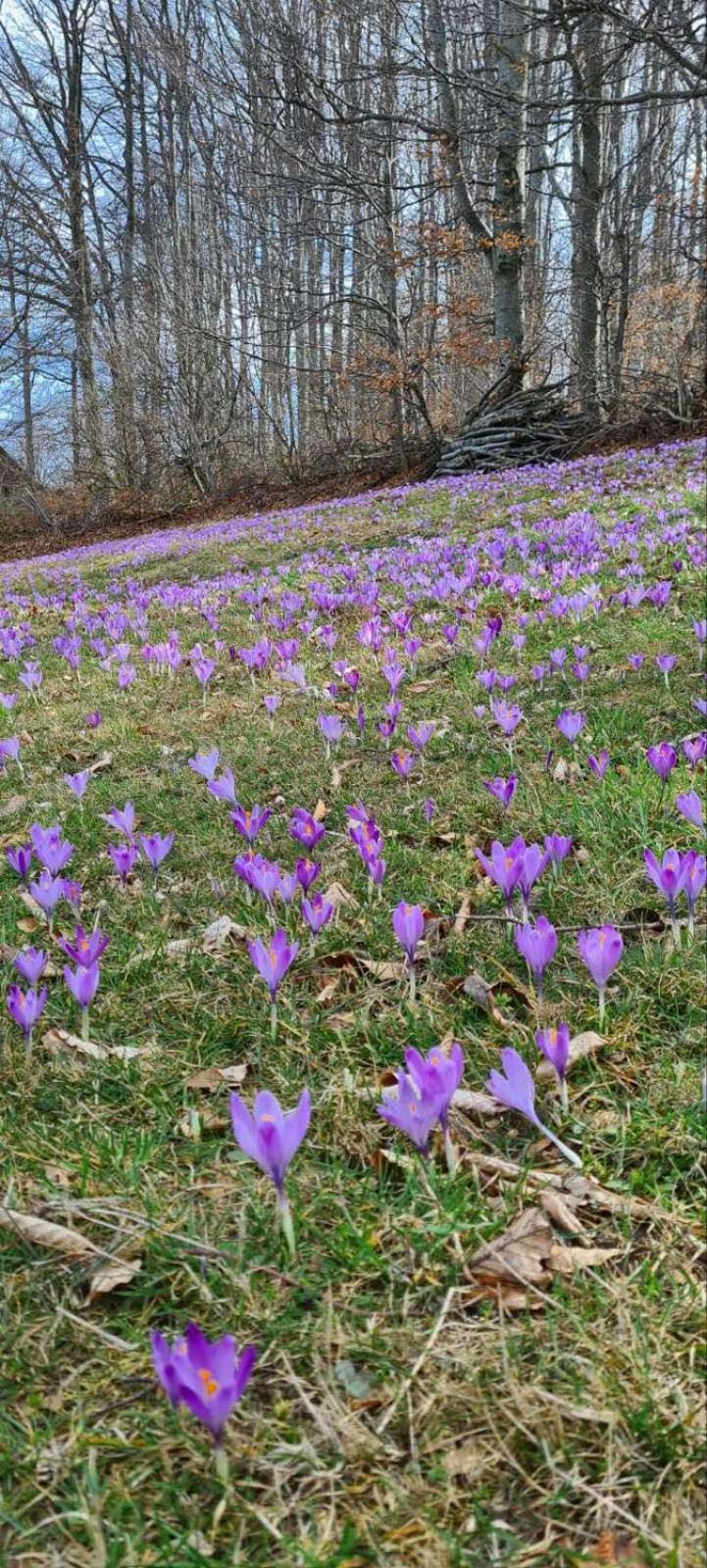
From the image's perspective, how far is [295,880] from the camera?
2.18m

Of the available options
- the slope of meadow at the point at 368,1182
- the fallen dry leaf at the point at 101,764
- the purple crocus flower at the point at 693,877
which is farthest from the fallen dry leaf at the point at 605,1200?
the fallen dry leaf at the point at 101,764

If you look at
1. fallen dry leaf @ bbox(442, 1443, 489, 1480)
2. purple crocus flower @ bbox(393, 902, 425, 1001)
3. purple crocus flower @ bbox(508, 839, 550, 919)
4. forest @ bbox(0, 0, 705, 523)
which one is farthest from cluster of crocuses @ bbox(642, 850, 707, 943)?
forest @ bbox(0, 0, 705, 523)

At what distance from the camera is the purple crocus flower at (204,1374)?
0.83m

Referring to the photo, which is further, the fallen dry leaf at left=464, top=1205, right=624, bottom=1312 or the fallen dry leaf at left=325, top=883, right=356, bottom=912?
the fallen dry leaf at left=325, top=883, right=356, bottom=912

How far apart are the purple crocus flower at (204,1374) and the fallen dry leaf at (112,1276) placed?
1.09 feet

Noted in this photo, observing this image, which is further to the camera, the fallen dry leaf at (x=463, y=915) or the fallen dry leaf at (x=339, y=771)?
the fallen dry leaf at (x=339, y=771)

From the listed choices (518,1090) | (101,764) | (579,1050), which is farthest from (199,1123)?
(101,764)

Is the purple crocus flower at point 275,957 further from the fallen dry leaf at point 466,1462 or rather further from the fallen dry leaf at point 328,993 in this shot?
the fallen dry leaf at point 466,1462

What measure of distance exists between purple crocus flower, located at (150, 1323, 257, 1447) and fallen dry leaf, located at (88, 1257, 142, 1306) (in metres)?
0.33

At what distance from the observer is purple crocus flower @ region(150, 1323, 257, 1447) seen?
2.74 ft

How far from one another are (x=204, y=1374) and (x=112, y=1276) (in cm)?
37

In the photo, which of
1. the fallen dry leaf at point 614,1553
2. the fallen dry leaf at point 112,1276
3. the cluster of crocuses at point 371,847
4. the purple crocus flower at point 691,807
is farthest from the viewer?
the cluster of crocuses at point 371,847

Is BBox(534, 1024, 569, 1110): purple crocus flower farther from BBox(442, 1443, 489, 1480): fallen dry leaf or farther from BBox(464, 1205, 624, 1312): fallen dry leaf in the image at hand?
BBox(442, 1443, 489, 1480): fallen dry leaf

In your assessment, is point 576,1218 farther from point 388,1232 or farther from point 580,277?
point 580,277
